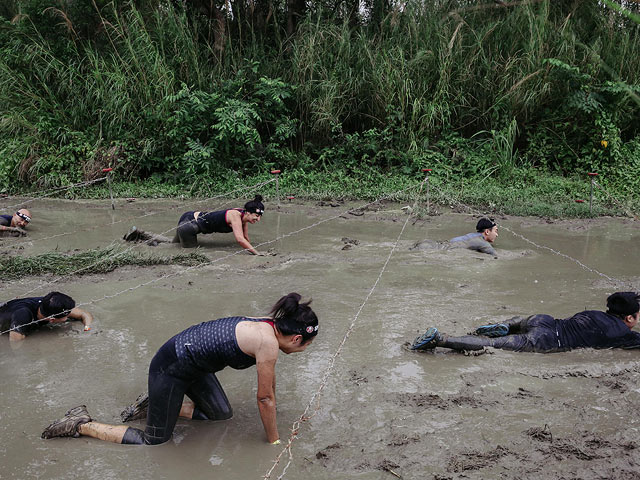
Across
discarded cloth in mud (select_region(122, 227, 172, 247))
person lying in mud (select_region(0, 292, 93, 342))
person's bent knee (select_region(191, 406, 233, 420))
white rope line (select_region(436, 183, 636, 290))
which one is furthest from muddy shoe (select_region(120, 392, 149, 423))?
white rope line (select_region(436, 183, 636, 290))

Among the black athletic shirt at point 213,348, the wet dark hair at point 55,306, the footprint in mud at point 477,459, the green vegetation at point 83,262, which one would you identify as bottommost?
the footprint in mud at point 477,459

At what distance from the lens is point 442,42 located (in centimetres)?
1209

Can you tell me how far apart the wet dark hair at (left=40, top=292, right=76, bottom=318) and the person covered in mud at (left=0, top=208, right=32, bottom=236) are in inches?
150

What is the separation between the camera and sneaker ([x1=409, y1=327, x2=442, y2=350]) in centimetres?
436

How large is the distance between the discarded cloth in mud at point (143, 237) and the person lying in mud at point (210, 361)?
443 centimetres

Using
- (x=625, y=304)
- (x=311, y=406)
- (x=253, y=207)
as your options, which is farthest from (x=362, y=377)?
(x=253, y=207)

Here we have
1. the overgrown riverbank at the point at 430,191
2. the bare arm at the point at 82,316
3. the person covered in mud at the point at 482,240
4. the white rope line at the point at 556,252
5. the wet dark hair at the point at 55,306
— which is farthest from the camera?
the overgrown riverbank at the point at 430,191

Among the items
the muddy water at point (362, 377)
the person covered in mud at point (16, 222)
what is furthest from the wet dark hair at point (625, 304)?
the person covered in mud at point (16, 222)

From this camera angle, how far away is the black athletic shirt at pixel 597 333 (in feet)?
14.7

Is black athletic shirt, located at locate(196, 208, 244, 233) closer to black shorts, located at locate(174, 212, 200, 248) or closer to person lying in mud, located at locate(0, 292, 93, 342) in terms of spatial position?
black shorts, located at locate(174, 212, 200, 248)

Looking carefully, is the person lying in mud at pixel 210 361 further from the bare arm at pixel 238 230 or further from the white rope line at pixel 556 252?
the white rope line at pixel 556 252

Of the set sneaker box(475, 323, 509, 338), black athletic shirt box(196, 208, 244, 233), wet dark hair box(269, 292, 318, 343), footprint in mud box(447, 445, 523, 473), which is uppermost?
wet dark hair box(269, 292, 318, 343)

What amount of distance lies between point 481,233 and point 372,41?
22.6ft

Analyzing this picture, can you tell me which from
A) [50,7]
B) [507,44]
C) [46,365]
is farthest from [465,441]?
[50,7]
